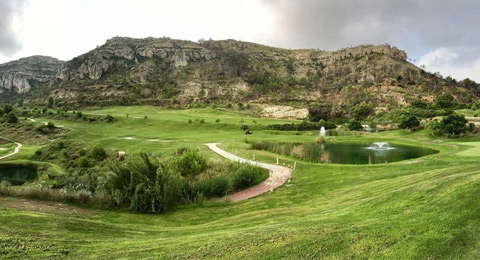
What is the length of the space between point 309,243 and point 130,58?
197001 millimetres

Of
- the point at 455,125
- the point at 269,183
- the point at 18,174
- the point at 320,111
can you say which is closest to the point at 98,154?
the point at 18,174

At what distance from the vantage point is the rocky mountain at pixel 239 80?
414 feet

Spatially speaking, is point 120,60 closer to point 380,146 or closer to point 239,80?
point 239,80

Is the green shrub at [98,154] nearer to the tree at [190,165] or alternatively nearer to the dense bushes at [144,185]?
the tree at [190,165]

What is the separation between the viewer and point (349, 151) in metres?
42.9

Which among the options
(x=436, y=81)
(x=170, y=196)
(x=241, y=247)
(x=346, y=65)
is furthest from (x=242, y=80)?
(x=241, y=247)

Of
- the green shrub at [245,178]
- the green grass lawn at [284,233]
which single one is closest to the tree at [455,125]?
the green shrub at [245,178]

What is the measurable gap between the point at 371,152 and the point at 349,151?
2710 mm

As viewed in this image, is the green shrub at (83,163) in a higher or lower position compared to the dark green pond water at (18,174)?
higher

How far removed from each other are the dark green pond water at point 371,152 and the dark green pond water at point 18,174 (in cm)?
3608

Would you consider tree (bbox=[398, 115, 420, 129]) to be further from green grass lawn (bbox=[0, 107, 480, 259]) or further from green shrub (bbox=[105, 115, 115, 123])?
green shrub (bbox=[105, 115, 115, 123])

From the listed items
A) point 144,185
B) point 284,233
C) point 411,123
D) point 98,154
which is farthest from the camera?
point 411,123

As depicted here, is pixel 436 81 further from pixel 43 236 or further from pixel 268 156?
pixel 43 236

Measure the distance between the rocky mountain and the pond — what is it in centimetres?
6100
